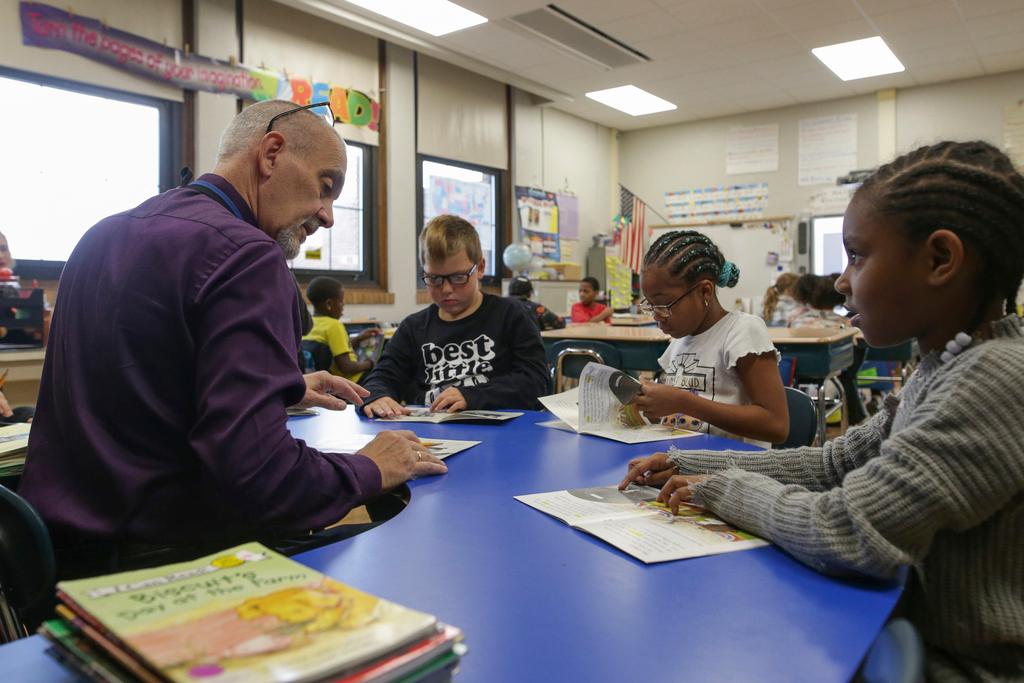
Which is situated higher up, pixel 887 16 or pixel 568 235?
pixel 887 16

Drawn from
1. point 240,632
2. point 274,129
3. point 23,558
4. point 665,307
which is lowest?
point 23,558

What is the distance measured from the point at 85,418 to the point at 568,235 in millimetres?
7113

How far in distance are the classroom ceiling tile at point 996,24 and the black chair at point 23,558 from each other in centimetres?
645

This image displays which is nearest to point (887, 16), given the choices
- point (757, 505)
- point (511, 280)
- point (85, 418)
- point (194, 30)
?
point (511, 280)

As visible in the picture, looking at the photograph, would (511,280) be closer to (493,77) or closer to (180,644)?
(493,77)

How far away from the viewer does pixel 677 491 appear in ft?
3.18

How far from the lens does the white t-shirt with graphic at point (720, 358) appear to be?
5.65 ft

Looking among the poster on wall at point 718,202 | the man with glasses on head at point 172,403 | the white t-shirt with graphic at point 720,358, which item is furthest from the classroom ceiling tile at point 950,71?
the man with glasses on head at point 172,403

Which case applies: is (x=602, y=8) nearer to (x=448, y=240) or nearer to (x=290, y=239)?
(x=448, y=240)

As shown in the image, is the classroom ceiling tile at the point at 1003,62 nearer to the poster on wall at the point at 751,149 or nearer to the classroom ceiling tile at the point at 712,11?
Result: the poster on wall at the point at 751,149

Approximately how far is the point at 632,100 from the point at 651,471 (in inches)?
271

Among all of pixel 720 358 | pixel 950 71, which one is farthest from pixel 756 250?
pixel 720 358

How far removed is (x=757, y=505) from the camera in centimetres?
87

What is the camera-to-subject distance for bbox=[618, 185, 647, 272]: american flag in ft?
27.4
